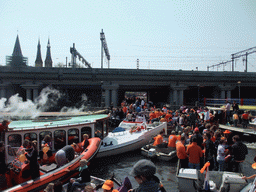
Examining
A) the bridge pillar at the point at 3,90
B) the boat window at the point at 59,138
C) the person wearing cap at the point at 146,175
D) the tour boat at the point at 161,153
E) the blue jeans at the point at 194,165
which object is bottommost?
the tour boat at the point at 161,153

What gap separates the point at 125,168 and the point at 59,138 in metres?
4.20

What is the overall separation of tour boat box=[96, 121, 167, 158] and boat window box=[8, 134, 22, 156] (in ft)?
15.6

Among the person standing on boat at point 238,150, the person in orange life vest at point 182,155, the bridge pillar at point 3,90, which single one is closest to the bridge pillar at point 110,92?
the bridge pillar at point 3,90

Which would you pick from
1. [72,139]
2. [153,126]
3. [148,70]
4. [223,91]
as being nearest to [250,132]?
[153,126]

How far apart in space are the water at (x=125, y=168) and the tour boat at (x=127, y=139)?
45 cm

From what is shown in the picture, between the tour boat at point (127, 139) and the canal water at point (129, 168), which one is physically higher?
the tour boat at point (127, 139)

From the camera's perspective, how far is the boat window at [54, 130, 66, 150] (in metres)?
10.8

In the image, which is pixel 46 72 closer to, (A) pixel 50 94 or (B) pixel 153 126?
(A) pixel 50 94

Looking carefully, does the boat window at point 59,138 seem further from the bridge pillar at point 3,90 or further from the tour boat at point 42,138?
the bridge pillar at point 3,90

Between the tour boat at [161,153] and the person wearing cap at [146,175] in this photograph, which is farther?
the tour boat at [161,153]

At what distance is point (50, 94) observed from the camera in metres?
39.8

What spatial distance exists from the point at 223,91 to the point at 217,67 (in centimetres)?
3137

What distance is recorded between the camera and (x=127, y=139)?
14.3m

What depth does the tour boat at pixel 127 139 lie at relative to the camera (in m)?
13.1
